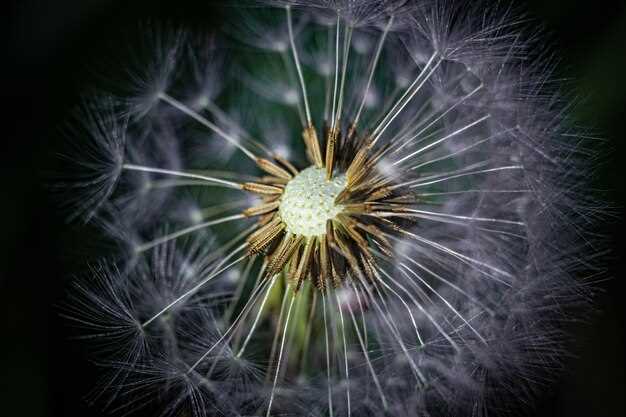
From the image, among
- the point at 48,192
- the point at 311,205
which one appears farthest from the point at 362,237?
the point at 48,192

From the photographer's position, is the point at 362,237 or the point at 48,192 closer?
the point at 362,237

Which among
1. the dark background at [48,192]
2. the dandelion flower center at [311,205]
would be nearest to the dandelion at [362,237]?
the dandelion flower center at [311,205]

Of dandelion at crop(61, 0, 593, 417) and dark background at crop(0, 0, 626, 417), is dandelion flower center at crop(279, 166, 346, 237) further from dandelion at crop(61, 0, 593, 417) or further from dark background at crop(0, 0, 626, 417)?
dark background at crop(0, 0, 626, 417)

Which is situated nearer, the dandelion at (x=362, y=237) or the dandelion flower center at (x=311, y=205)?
the dandelion at (x=362, y=237)

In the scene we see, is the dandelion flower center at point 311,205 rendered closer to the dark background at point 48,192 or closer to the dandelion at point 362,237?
the dandelion at point 362,237

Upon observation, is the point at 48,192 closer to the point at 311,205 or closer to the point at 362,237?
the point at 311,205

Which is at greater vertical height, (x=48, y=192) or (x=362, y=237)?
(x=48, y=192)
